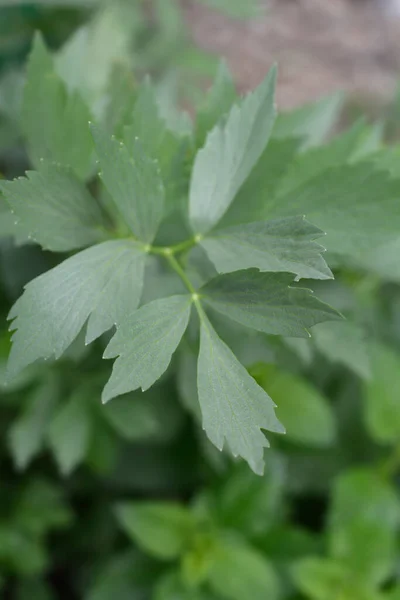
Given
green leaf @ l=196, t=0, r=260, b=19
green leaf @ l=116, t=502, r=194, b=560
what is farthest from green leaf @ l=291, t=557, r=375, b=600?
green leaf @ l=196, t=0, r=260, b=19

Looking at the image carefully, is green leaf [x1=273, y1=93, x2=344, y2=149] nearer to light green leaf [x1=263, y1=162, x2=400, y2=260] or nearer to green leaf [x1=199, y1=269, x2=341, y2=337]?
light green leaf [x1=263, y1=162, x2=400, y2=260]

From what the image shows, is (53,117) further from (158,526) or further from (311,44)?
(311,44)

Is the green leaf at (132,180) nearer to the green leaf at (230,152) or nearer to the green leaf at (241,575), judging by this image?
the green leaf at (230,152)

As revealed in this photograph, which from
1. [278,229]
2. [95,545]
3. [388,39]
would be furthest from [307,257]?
[388,39]

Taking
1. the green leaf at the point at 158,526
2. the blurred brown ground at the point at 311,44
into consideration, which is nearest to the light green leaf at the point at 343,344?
the green leaf at the point at 158,526

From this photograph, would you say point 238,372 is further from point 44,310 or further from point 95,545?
point 95,545
